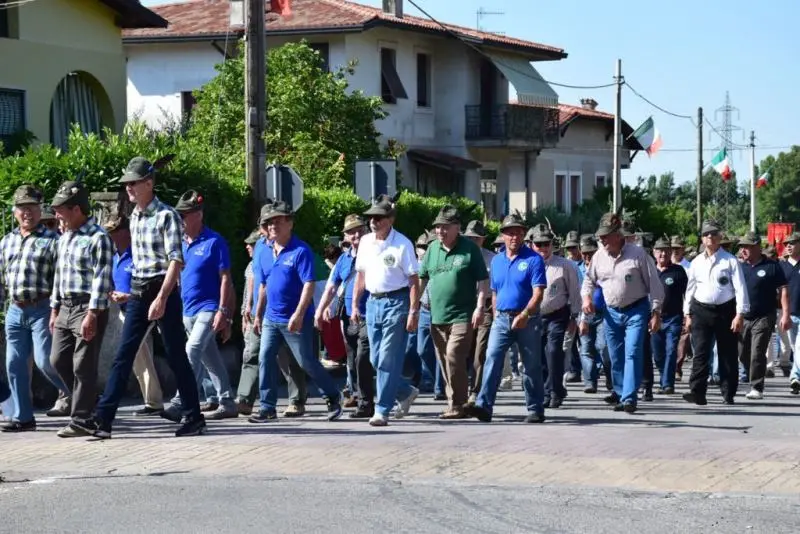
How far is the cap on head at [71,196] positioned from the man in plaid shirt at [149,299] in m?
0.43

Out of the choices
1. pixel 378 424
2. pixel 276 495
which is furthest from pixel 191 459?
pixel 378 424

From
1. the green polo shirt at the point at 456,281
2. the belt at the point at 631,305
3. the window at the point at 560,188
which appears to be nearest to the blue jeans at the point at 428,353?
the belt at the point at 631,305

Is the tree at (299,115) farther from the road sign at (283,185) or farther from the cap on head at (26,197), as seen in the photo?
the cap on head at (26,197)

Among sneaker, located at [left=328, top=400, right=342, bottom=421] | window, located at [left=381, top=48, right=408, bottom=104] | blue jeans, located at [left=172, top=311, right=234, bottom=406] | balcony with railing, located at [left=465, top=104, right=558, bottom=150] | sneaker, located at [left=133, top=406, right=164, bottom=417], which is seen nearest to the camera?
blue jeans, located at [left=172, top=311, right=234, bottom=406]

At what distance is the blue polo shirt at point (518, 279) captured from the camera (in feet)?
45.6

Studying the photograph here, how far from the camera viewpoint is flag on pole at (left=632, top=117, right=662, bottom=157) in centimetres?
4878

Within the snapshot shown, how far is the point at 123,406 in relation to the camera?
15.5 meters

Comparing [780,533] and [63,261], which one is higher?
[63,261]

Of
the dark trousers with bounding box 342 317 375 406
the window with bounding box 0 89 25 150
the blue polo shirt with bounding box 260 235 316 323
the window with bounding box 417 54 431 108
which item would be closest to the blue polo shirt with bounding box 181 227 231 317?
the blue polo shirt with bounding box 260 235 316 323

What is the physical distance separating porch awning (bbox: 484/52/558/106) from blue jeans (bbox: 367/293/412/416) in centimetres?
3207

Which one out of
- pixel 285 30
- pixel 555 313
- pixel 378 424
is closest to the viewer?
pixel 378 424

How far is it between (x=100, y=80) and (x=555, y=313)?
55.9ft

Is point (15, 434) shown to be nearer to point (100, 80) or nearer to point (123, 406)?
point (123, 406)

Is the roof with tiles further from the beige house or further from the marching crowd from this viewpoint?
the marching crowd
